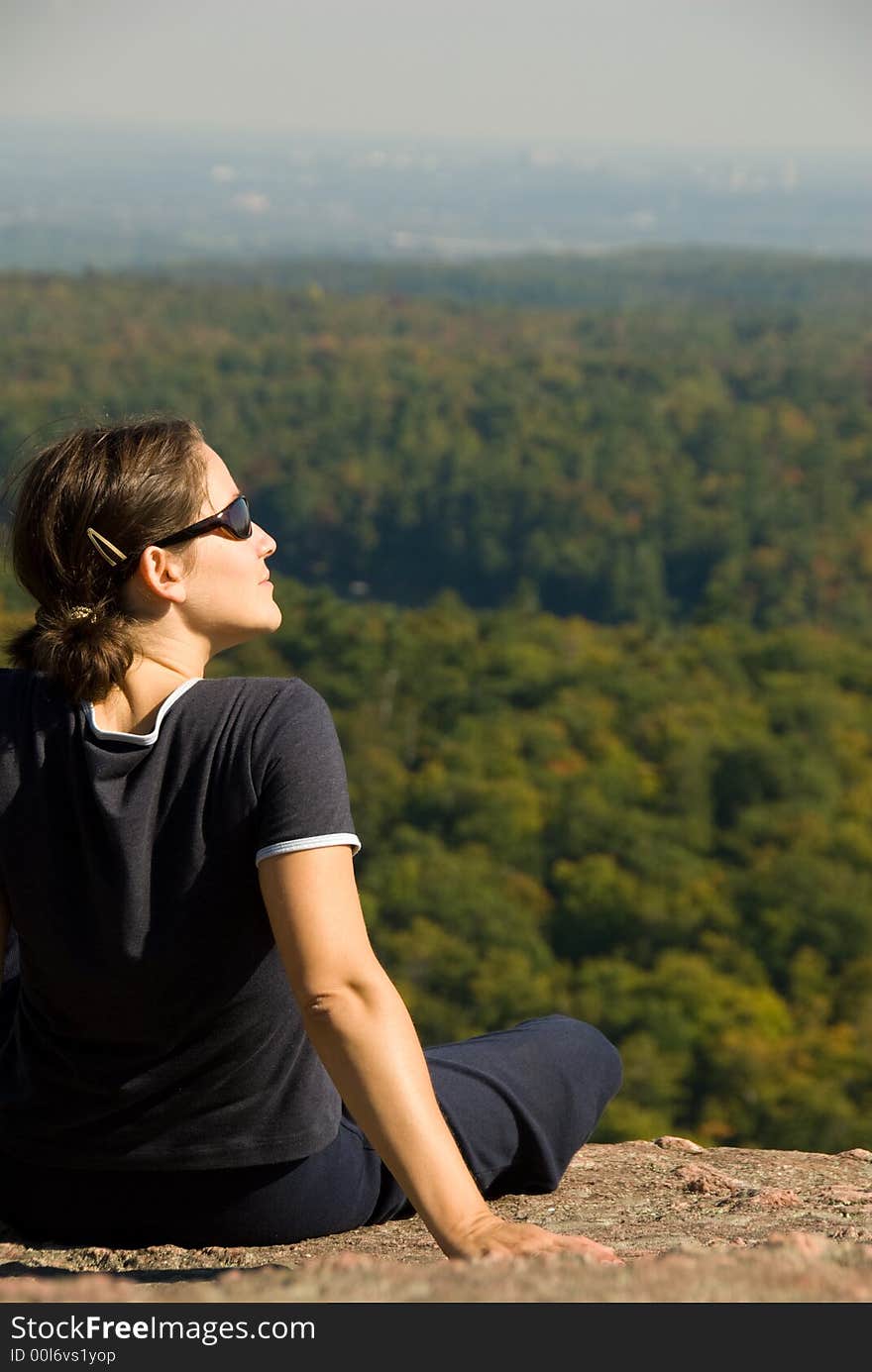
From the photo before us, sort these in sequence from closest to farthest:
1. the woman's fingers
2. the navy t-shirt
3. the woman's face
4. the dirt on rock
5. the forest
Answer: the dirt on rock
the woman's fingers
the navy t-shirt
the woman's face
the forest

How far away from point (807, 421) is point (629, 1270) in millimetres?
78826

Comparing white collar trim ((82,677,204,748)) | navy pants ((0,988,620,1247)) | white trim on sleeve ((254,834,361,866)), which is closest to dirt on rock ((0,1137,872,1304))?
navy pants ((0,988,620,1247))

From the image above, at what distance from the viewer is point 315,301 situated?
97.7 meters

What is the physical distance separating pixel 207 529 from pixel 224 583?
0.08 m

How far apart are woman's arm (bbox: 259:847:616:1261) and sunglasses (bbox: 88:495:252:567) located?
0.44m

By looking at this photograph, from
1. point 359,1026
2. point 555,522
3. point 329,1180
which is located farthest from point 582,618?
point 359,1026

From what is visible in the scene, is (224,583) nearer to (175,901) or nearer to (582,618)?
(175,901)

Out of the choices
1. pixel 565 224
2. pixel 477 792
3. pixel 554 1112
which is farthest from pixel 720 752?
pixel 565 224

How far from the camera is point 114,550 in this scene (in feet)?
6.39

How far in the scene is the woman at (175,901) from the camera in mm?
1824

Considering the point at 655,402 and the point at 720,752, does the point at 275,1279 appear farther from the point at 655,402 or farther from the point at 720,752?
the point at 655,402

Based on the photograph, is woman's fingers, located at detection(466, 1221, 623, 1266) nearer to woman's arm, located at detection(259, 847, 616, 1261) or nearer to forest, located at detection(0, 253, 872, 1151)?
woman's arm, located at detection(259, 847, 616, 1261)

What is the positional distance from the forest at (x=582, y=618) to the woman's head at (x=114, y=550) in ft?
0.48

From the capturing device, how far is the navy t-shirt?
74.6 inches
